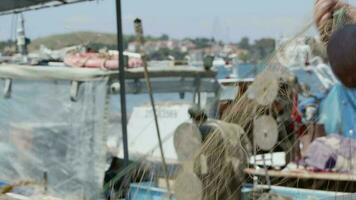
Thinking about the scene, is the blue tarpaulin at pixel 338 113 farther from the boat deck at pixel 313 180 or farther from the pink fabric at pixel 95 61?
the pink fabric at pixel 95 61

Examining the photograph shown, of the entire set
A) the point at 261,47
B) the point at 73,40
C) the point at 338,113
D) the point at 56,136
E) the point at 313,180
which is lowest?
the point at 313,180

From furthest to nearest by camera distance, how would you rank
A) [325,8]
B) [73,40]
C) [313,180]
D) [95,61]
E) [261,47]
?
[73,40] → [95,61] → [313,180] → [261,47] → [325,8]

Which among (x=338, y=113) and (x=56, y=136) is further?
(x=338, y=113)

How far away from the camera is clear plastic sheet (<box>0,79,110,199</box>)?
291 inches

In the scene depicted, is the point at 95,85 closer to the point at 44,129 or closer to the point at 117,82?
the point at 117,82

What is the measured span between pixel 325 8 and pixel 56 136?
614 cm

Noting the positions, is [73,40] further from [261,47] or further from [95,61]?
[261,47]

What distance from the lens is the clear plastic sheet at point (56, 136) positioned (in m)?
7.39

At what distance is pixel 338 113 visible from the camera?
852 cm

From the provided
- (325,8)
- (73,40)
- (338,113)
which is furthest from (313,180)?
(73,40)

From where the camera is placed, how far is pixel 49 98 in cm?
802

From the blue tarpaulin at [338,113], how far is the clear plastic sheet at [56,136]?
2.68 metres

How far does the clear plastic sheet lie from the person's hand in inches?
198

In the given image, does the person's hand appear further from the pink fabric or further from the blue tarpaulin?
the pink fabric
